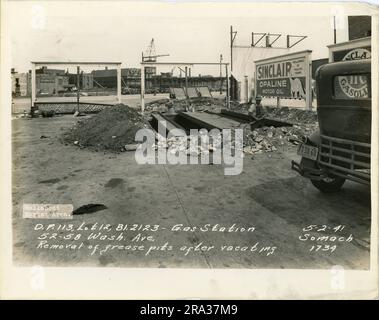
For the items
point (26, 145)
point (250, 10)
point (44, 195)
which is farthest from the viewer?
point (26, 145)

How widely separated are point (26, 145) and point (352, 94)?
6.93 meters

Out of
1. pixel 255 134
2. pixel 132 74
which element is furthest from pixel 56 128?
pixel 132 74

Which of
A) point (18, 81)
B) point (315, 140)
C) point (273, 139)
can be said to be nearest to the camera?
point (315, 140)

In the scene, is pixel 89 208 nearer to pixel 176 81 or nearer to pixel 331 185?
pixel 331 185

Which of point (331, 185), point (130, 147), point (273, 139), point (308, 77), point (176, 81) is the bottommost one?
point (331, 185)

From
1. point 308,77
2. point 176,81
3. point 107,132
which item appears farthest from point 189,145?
point 176,81

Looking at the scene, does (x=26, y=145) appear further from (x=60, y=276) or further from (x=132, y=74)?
(x=132, y=74)

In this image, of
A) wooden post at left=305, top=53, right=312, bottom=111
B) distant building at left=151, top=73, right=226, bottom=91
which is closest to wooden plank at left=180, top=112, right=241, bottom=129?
wooden post at left=305, top=53, right=312, bottom=111

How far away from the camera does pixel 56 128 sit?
1055cm

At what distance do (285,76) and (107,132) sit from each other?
6.49 meters

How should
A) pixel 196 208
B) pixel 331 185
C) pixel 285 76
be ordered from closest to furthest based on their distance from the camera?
pixel 196 208 < pixel 331 185 < pixel 285 76

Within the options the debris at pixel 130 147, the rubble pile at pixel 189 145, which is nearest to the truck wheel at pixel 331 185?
the rubble pile at pixel 189 145

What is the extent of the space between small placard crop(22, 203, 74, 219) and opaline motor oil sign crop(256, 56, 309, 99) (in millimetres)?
8596

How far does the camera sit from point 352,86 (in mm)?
3670
